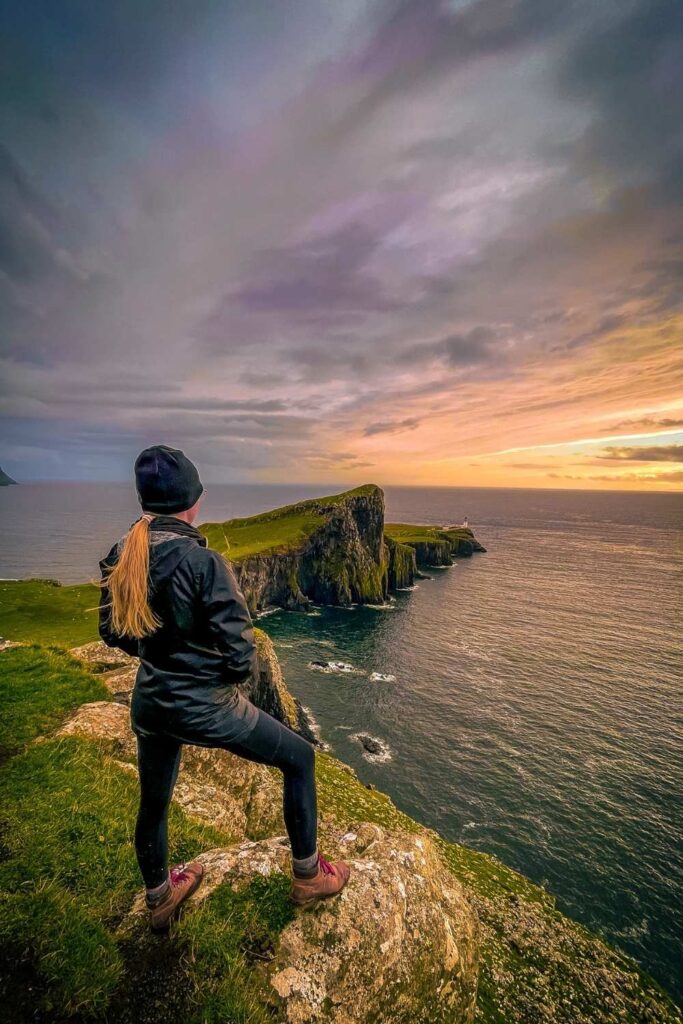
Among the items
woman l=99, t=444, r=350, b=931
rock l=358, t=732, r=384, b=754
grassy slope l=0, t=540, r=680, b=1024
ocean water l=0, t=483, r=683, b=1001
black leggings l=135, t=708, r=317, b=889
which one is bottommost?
ocean water l=0, t=483, r=683, b=1001

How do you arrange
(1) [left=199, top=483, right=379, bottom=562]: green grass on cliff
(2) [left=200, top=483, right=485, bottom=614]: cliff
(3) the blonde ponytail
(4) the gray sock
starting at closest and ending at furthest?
(3) the blonde ponytail, (4) the gray sock, (2) [left=200, top=483, right=485, bottom=614]: cliff, (1) [left=199, top=483, right=379, bottom=562]: green grass on cliff

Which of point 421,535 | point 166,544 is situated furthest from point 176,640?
point 421,535

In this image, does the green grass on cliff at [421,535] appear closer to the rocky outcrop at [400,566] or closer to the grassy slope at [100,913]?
the rocky outcrop at [400,566]

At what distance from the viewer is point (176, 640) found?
3.97m

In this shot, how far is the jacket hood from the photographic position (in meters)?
3.88

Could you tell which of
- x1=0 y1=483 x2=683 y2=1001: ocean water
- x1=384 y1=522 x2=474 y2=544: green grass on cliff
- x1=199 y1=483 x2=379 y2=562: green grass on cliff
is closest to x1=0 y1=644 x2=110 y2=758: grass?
x1=0 y1=483 x2=683 y2=1001: ocean water

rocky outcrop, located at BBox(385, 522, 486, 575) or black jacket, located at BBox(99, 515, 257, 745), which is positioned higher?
black jacket, located at BBox(99, 515, 257, 745)

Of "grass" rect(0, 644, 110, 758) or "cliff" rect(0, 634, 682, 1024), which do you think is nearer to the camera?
"cliff" rect(0, 634, 682, 1024)

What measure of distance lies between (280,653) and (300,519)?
50961mm

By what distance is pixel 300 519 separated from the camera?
108m

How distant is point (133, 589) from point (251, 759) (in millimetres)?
2163

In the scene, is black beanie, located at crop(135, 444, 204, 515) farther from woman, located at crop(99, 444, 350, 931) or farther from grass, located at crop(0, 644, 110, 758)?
grass, located at crop(0, 644, 110, 758)

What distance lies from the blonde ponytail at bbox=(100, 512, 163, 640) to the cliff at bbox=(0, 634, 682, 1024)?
11.2 ft

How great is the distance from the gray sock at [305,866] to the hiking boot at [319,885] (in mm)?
75
